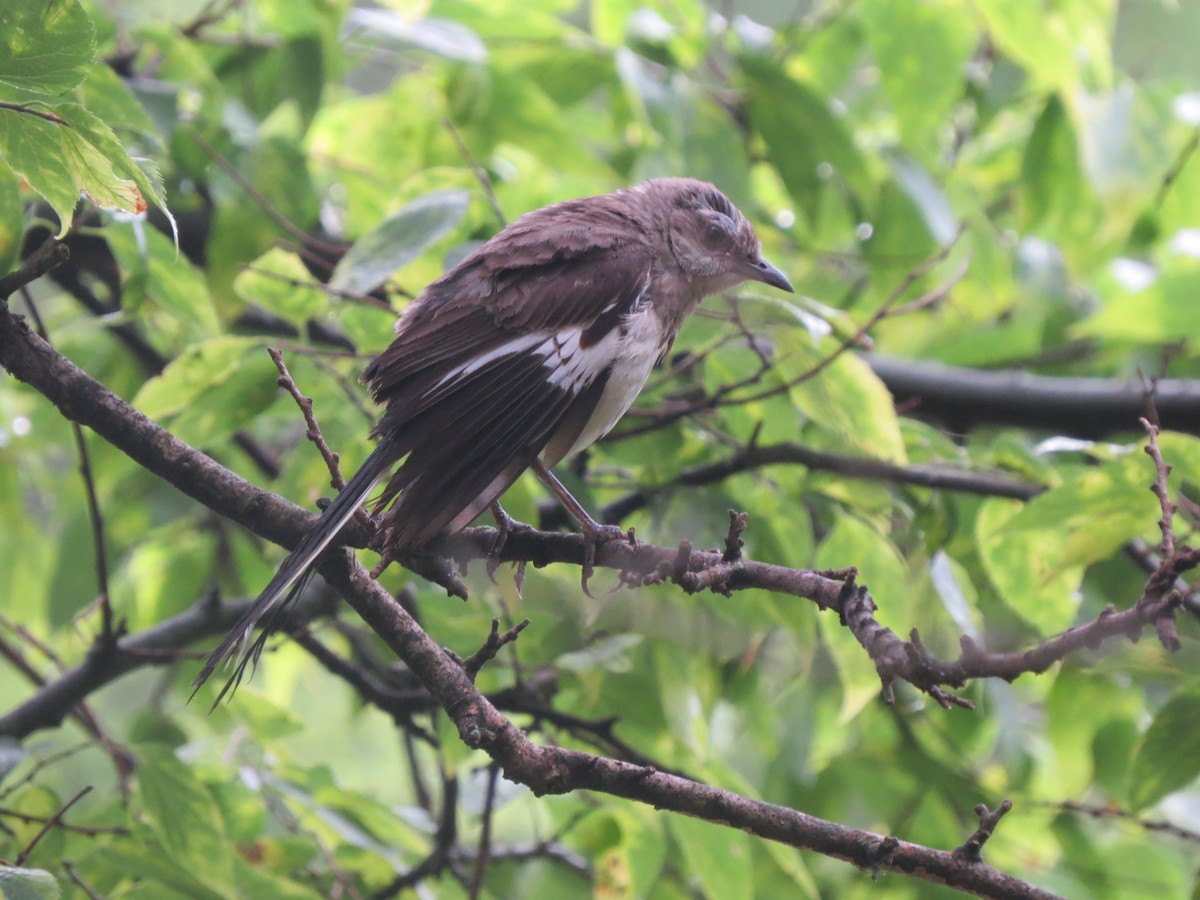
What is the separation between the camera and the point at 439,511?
7.50 feet

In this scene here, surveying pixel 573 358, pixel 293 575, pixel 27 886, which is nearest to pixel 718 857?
pixel 573 358

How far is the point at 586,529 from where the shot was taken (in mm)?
2592

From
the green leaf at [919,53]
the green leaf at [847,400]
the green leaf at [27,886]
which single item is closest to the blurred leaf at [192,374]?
the green leaf at [27,886]

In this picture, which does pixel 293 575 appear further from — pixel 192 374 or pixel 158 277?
pixel 158 277

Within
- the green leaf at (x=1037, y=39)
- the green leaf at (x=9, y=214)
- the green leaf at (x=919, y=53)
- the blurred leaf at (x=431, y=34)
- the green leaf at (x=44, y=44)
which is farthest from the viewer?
the green leaf at (x=919, y=53)

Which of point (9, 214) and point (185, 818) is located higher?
point (9, 214)

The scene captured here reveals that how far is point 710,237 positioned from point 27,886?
8.13ft

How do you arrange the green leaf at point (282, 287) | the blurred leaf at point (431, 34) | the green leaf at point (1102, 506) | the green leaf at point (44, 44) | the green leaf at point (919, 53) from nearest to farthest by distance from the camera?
1. the green leaf at point (44, 44)
2. the green leaf at point (1102, 506)
3. the green leaf at point (282, 287)
4. the blurred leaf at point (431, 34)
5. the green leaf at point (919, 53)

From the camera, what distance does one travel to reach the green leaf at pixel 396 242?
262 centimetres

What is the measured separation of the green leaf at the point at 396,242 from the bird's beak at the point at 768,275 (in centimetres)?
111

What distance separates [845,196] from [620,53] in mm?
1115

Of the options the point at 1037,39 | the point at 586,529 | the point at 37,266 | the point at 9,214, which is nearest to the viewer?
the point at 37,266

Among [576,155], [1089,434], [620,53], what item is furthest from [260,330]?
[1089,434]

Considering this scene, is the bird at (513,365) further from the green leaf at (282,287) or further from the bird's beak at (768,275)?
the green leaf at (282,287)
